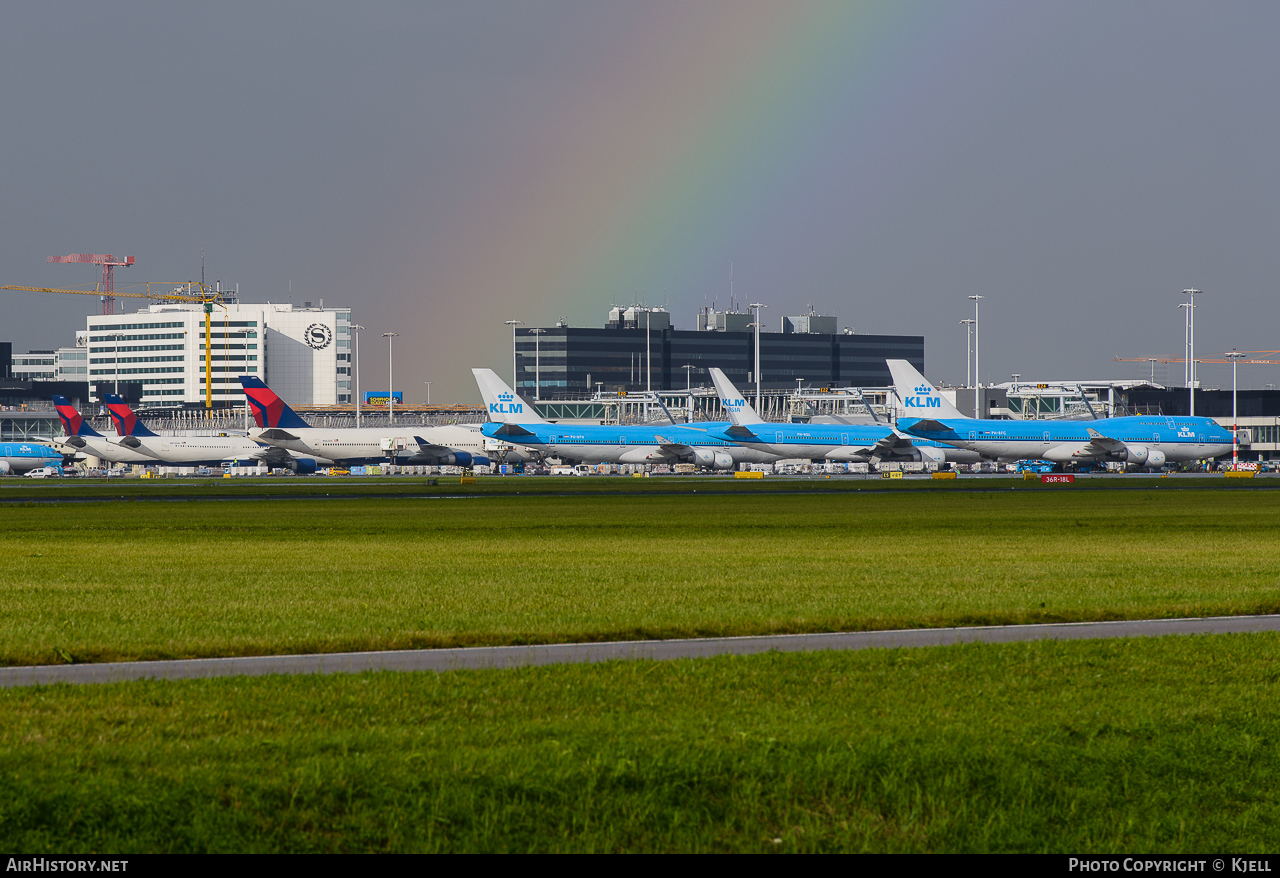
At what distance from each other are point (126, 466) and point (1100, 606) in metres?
159

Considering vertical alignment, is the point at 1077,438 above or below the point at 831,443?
above

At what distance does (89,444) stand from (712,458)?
217 ft

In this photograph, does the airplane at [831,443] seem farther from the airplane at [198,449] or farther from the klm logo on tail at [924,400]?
the airplane at [198,449]

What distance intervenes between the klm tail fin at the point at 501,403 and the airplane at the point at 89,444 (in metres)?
38.3

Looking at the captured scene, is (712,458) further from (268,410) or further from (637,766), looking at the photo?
(637,766)

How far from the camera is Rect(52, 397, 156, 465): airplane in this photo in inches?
5576

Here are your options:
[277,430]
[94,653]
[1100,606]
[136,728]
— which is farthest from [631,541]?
[277,430]

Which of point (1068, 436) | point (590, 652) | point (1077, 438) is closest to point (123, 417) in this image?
point (1068, 436)

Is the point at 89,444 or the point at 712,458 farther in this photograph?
the point at 89,444

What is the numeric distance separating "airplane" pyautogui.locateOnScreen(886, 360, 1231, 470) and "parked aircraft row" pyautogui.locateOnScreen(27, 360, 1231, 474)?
0.09 m

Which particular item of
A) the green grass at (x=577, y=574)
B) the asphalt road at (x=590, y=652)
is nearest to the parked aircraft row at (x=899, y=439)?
the green grass at (x=577, y=574)

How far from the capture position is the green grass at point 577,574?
20.9 m

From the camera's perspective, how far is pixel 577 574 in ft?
98.8

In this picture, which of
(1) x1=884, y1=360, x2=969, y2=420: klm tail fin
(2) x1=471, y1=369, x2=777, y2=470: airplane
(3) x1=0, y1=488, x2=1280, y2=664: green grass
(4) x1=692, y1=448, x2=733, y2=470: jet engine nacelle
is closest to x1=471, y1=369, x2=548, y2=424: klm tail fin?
(2) x1=471, y1=369, x2=777, y2=470: airplane
